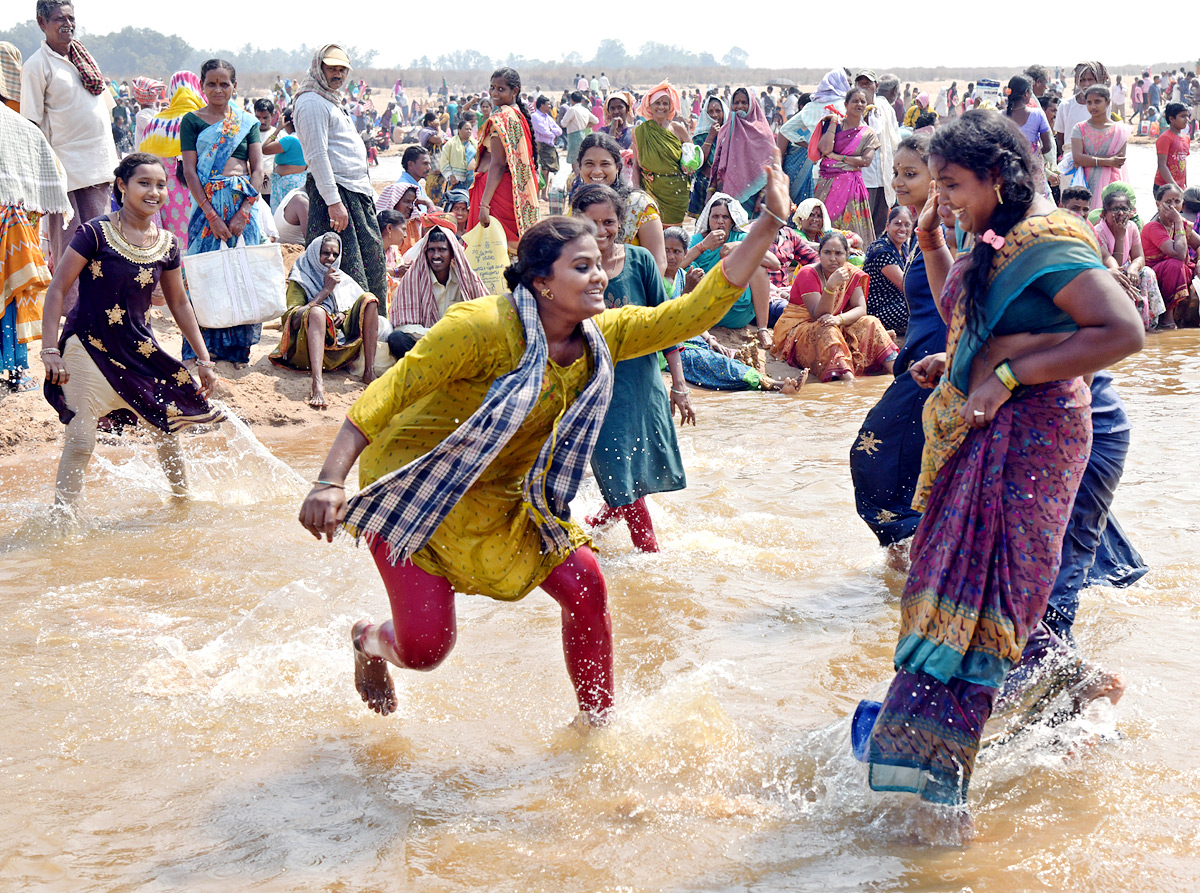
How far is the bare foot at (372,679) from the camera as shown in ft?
12.1

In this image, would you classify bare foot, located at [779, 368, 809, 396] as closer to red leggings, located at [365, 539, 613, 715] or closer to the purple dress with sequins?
the purple dress with sequins

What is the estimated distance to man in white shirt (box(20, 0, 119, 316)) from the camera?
7812mm

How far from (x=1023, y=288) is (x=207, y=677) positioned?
300cm

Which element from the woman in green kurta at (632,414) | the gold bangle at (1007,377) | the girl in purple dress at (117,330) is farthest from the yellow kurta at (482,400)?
the girl in purple dress at (117,330)

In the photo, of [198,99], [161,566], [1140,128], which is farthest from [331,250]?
[1140,128]

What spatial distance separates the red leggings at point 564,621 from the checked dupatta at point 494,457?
0.41ft

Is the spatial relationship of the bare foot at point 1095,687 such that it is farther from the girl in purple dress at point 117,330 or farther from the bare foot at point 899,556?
the girl in purple dress at point 117,330

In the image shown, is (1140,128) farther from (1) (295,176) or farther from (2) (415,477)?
(2) (415,477)

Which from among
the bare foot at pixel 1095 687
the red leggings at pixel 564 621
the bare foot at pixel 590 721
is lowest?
the bare foot at pixel 590 721

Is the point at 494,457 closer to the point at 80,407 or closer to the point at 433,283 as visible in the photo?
the point at 80,407

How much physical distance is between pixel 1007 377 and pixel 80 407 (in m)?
4.58

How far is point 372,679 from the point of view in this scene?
3.75 meters

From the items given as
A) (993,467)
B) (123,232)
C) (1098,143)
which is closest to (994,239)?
(993,467)

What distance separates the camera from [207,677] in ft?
13.9
